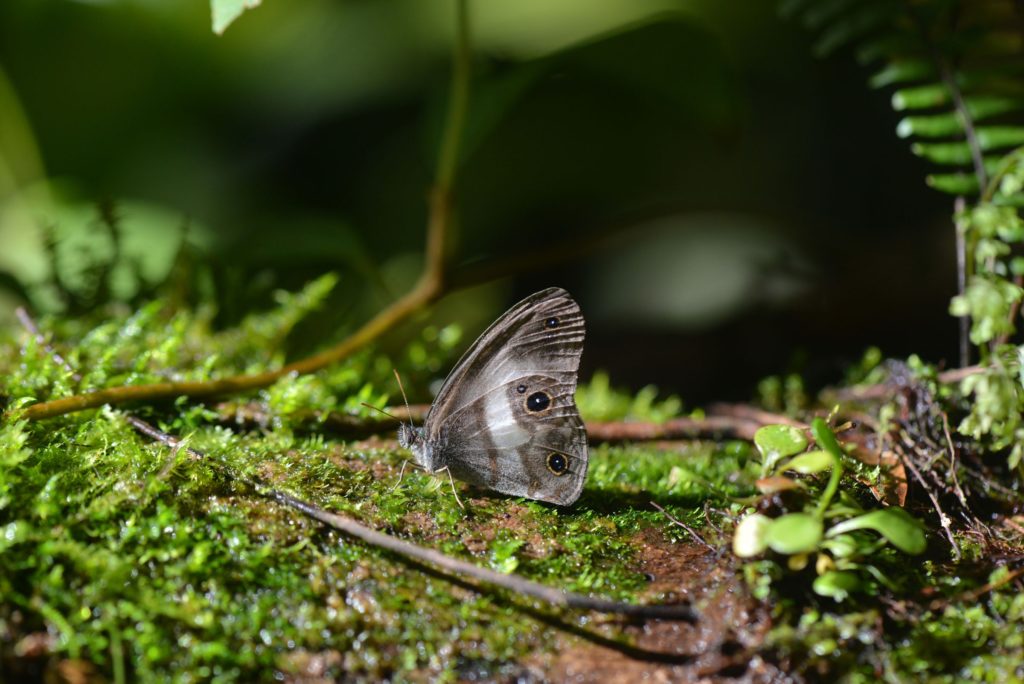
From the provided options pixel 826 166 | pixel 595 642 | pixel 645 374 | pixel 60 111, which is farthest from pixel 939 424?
pixel 60 111

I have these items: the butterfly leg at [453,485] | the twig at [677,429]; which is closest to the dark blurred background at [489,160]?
the twig at [677,429]

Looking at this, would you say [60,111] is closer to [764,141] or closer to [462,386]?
[462,386]

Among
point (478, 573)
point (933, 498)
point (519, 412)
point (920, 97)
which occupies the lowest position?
point (933, 498)

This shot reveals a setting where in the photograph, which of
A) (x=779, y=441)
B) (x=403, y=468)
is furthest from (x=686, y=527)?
(x=403, y=468)

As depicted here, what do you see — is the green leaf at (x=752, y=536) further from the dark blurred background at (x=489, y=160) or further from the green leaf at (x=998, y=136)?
the dark blurred background at (x=489, y=160)

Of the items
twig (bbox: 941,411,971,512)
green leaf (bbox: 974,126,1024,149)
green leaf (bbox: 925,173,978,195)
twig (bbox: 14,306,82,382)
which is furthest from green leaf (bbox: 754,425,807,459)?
twig (bbox: 14,306,82,382)

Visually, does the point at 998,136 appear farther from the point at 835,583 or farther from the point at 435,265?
the point at 435,265

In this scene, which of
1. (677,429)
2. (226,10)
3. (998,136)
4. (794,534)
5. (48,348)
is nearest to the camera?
(794,534)
